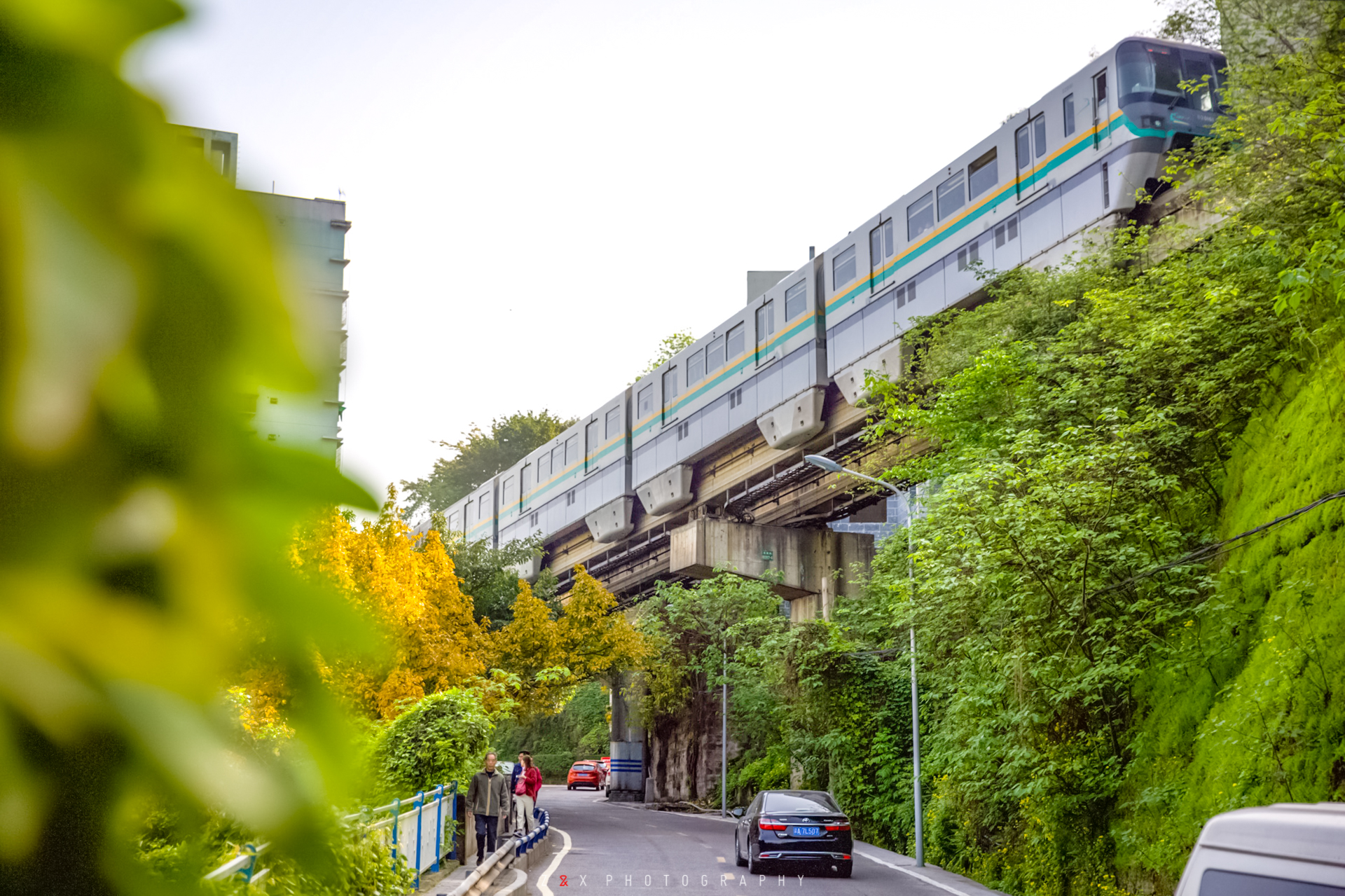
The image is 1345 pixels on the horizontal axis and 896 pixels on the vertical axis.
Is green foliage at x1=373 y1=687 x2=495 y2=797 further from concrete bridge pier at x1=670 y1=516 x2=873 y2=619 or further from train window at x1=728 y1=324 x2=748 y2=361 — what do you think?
concrete bridge pier at x1=670 y1=516 x2=873 y2=619

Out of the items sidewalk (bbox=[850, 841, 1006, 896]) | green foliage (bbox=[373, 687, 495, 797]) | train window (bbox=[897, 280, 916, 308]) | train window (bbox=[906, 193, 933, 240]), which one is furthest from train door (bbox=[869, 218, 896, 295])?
green foliage (bbox=[373, 687, 495, 797])

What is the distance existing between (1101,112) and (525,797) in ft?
49.4

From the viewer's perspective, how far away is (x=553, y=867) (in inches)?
715

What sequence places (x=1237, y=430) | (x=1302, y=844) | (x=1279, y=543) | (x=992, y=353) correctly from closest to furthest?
(x=1302, y=844), (x=1279, y=543), (x=1237, y=430), (x=992, y=353)

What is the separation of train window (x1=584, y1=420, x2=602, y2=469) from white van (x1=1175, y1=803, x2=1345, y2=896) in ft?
107

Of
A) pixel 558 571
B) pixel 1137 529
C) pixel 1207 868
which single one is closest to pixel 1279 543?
pixel 1137 529

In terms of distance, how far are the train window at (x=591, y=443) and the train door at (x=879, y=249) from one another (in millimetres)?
13821

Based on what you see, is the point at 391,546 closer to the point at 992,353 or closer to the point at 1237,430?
the point at 992,353

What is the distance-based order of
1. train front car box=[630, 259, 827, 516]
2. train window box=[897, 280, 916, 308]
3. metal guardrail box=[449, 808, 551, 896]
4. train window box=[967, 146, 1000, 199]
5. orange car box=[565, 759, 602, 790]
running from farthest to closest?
orange car box=[565, 759, 602, 790], train front car box=[630, 259, 827, 516], train window box=[897, 280, 916, 308], train window box=[967, 146, 1000, 199], metal guardrail box=[449, 808, 551, 896]

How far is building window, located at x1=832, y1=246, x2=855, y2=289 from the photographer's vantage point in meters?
24.9

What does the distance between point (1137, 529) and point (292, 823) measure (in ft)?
48.7

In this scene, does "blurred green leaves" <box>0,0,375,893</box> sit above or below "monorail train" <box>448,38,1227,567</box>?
below

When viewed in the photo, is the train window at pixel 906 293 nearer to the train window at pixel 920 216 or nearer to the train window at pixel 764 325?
the train window at pixel 920 216

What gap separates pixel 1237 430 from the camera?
52.0 feet
